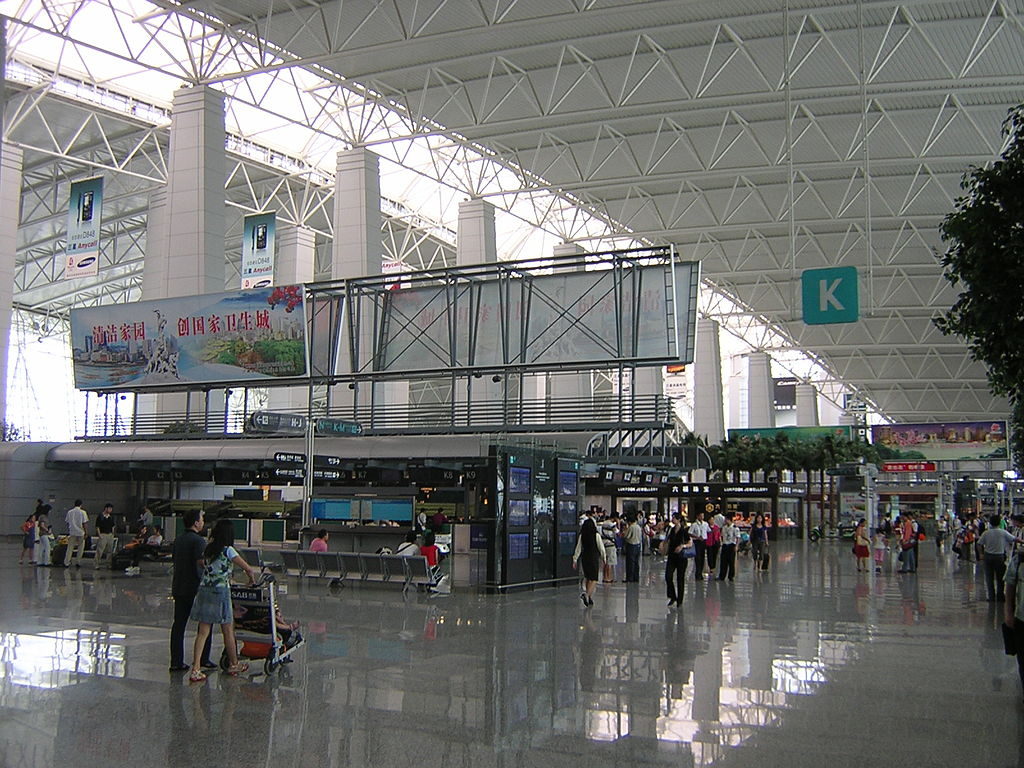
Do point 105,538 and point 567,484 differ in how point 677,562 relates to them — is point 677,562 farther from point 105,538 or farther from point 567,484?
point 105,538

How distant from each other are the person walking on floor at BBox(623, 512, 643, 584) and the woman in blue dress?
1301 centimetres

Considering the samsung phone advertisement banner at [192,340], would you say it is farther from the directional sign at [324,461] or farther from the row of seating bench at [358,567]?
the row of seating bench at [358,567]

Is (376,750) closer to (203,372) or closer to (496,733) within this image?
(496,733)

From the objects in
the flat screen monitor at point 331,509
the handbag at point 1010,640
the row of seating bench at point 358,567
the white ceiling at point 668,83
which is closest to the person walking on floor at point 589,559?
the row of seating bench at point 358,567

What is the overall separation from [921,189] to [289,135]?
28.3m

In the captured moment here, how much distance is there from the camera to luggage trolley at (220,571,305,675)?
9.80 metres

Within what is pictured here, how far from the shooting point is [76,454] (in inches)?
1259

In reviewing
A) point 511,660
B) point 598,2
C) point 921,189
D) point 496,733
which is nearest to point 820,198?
point 921,189

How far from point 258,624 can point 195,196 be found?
24.9 meters

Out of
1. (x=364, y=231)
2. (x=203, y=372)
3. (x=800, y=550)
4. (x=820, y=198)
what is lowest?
(x=800, y=550)

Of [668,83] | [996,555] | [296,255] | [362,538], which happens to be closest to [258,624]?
[362,538]

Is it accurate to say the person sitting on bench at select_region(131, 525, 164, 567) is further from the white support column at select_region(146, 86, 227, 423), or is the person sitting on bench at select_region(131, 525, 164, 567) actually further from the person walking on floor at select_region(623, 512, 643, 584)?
the person walking on floor at select_region(623, 512, 643, 584)

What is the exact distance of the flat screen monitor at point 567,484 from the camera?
21047 mm

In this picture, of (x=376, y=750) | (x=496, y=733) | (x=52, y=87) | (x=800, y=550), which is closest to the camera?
(x=376, y=750)
